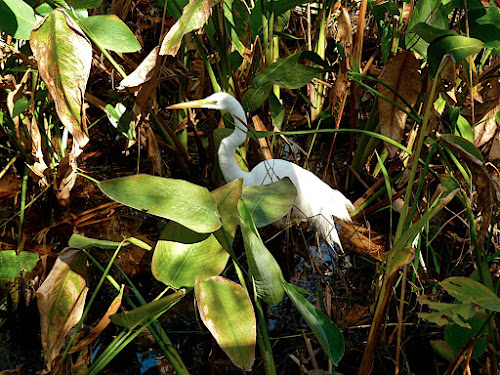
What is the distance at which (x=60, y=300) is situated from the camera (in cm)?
76

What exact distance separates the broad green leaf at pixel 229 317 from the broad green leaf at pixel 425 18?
841mm

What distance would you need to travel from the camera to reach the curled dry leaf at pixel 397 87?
1180mm

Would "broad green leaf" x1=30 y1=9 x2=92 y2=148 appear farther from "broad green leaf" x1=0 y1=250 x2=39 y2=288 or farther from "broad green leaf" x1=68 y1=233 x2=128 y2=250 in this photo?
"broad green leaf" x1=0 y1=250 x2=39 y2=288

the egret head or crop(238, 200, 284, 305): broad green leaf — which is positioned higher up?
crop(238, 200, 284, 305): broad green leaf

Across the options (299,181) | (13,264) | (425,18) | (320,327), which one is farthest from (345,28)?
(13,264)

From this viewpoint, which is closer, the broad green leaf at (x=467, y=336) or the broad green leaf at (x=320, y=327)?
the broad green leaf at (x=320, y=327)

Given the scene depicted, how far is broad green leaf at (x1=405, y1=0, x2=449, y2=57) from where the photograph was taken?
4.02 feet

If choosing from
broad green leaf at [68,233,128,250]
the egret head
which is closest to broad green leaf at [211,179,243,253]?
broad green leaf at [68,233,128,250]

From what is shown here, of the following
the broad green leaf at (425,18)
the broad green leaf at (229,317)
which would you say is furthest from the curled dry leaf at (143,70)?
the broad green leaf at (425,18)

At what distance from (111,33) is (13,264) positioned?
0.64 m

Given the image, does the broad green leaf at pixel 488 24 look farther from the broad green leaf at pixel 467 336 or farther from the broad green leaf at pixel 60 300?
the broad green leaf at pixel 60 300

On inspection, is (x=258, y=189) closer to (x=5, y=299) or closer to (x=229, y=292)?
(x=229, y=292)

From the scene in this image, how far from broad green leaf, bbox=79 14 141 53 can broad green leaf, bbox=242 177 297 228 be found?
0.36 m

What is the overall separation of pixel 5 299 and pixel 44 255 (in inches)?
6.4
